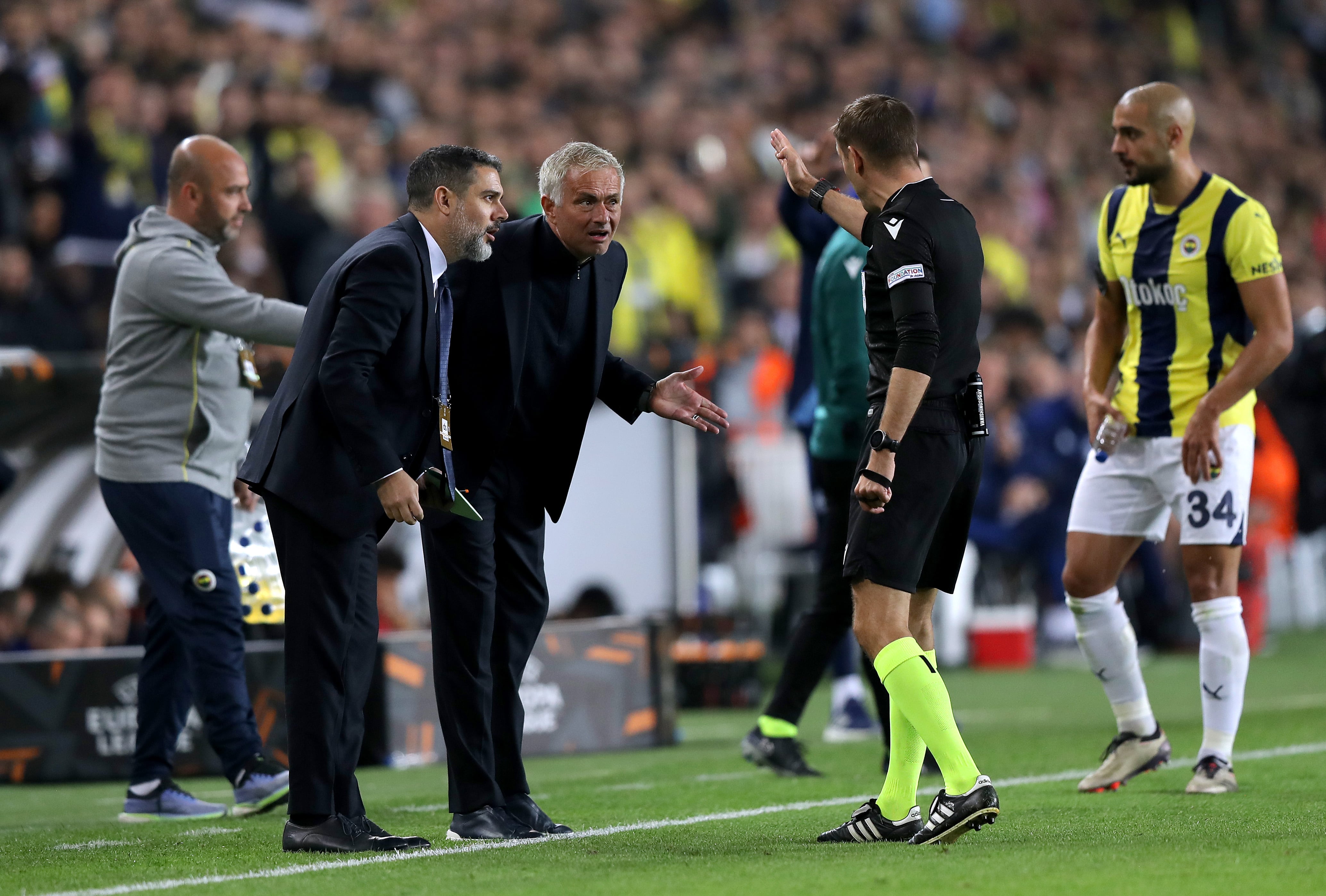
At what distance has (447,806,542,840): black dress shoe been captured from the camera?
540cm

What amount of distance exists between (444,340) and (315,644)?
0.95 meters

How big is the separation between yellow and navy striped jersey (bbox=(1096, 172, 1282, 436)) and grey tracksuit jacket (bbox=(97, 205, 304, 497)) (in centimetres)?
298

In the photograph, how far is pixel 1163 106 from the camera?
6.33 m

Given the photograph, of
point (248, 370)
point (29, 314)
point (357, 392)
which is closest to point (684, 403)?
point (357, 392)

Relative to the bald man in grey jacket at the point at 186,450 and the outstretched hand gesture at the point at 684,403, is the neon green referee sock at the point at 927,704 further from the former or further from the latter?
the bald man in grey jacket at the point at 186,450

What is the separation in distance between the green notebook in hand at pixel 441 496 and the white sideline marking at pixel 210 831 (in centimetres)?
144

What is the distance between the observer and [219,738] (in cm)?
654

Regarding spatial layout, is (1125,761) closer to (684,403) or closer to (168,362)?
(684,403)

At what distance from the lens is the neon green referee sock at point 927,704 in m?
5.05

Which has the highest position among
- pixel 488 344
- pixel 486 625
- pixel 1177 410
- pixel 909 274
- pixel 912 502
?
pixel 909 274

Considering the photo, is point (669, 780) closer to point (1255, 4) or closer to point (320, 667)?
point (320, 667)

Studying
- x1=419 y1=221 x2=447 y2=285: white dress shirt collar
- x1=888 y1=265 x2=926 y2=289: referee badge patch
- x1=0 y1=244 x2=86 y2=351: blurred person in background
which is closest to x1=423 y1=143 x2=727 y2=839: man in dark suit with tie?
x1=419 y1=221 x2=447 y2=285: white dress shirt collar

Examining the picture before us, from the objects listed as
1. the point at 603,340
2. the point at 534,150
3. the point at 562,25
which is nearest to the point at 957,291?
the point at 603,340

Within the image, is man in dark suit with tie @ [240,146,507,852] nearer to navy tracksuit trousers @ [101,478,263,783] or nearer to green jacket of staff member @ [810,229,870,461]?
navy tracksuit trousers @ [101,478,263,783]
